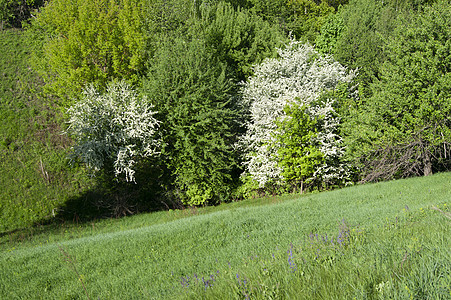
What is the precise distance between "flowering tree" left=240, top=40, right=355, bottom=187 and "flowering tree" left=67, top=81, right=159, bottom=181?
7200 millimetres

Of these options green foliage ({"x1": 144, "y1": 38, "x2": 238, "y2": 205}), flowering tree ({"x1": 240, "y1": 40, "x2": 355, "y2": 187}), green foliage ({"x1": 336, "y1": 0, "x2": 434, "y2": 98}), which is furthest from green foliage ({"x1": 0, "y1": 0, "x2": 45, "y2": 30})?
green foliage ({"x1": 336, "y1": 0, "x2": 434, "y2": 98})

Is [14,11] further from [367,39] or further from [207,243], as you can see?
[207,243]

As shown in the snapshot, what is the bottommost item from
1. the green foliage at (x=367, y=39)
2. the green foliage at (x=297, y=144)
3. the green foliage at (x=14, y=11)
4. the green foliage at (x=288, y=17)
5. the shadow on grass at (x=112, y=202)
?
the shadow on grass at (x=112, y=202)

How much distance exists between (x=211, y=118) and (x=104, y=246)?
1279 cm

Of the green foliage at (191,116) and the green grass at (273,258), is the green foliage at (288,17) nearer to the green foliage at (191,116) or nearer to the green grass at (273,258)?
the green foliage at (191,116)

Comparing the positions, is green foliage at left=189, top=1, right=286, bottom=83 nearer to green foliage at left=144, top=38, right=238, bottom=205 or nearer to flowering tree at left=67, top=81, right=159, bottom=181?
green foliage at left=144, top=38, right=238, bottom=205

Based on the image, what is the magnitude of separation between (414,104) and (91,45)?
21.4 m

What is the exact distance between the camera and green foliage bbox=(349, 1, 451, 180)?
17.0 metres

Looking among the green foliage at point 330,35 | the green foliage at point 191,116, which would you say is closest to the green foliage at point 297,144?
the green foliage at point 191,116

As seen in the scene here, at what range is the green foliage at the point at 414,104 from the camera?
1698 centimetres

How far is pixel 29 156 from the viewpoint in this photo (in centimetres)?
2420

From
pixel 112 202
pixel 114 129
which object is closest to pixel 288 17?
pixel 114 129

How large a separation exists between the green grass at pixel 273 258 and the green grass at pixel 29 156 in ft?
15.5

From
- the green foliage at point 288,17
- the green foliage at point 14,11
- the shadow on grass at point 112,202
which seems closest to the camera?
the shadow on grass at point 112,202
